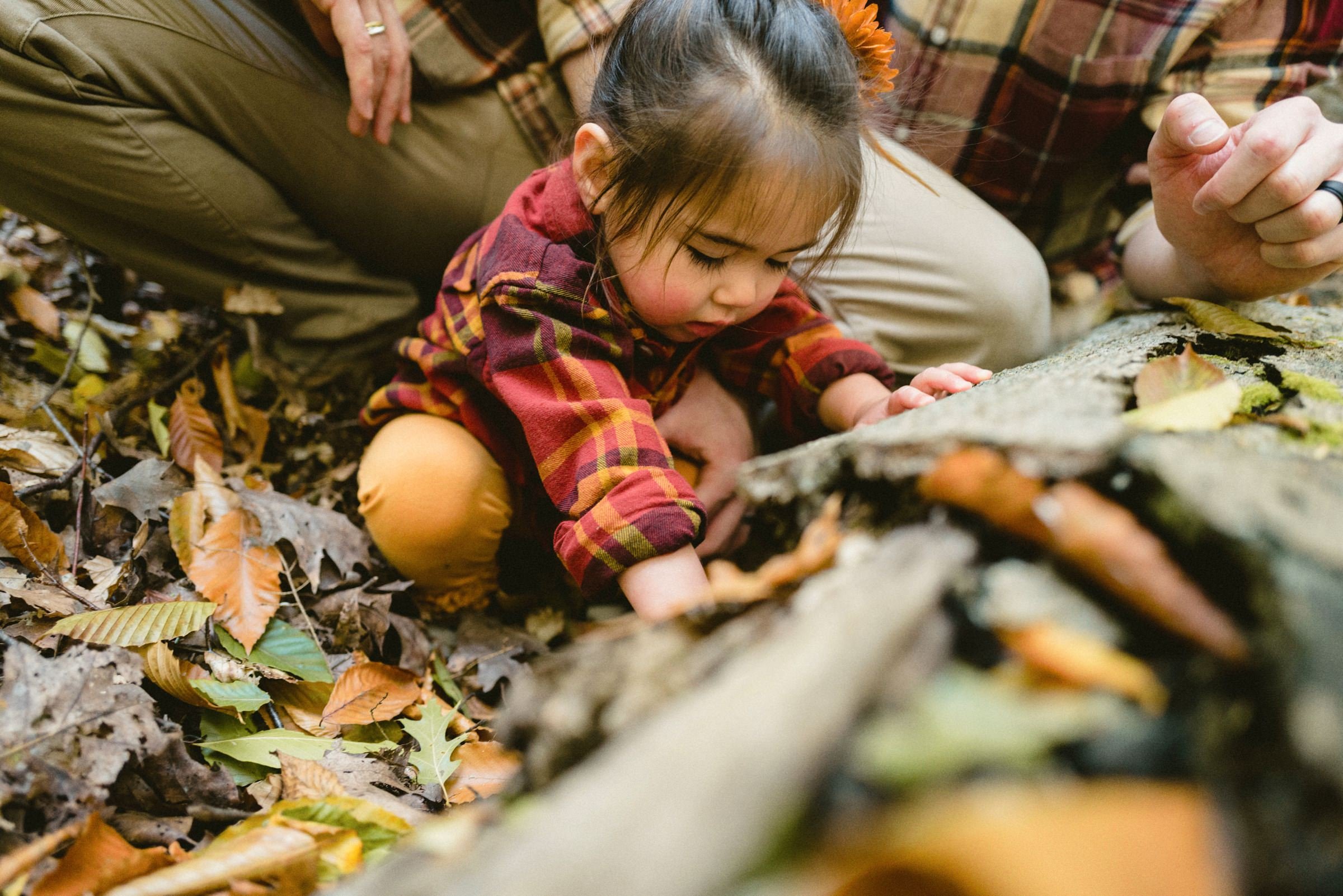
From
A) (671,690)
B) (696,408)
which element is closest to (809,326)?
(696,408)

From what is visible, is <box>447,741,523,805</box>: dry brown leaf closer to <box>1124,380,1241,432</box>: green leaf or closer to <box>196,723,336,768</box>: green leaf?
<box>196,723,336,768</box>: green leaf

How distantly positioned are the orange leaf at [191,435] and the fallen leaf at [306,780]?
0.99 metres

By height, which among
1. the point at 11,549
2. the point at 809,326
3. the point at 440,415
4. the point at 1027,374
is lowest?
the point at 11,549

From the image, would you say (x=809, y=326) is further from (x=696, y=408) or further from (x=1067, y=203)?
(x=1067, y=203)

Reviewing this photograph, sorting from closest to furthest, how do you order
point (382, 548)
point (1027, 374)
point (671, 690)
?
point (671, 690) < point (1027, 374) < point (382, 548)

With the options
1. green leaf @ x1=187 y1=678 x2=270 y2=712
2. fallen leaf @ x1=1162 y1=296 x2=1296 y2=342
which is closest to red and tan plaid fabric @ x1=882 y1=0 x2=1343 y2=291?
fallen leaf @ x1=1162 y1=296 x2=1296 y2=342

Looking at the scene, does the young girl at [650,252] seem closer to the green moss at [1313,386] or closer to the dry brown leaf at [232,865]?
the green moss at [1313,386]

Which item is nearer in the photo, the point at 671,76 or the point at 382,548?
the point at 671,76

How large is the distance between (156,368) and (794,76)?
2.00 metres

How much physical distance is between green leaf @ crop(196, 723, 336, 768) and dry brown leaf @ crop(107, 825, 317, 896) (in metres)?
0.28

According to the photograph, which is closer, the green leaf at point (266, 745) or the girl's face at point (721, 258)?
the green leaf at point (266, 745)

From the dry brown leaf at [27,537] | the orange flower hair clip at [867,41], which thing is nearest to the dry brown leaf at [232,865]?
the dry brown leaf at [27,537]

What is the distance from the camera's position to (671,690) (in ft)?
1.96

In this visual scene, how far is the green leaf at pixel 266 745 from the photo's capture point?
1.19 meters
